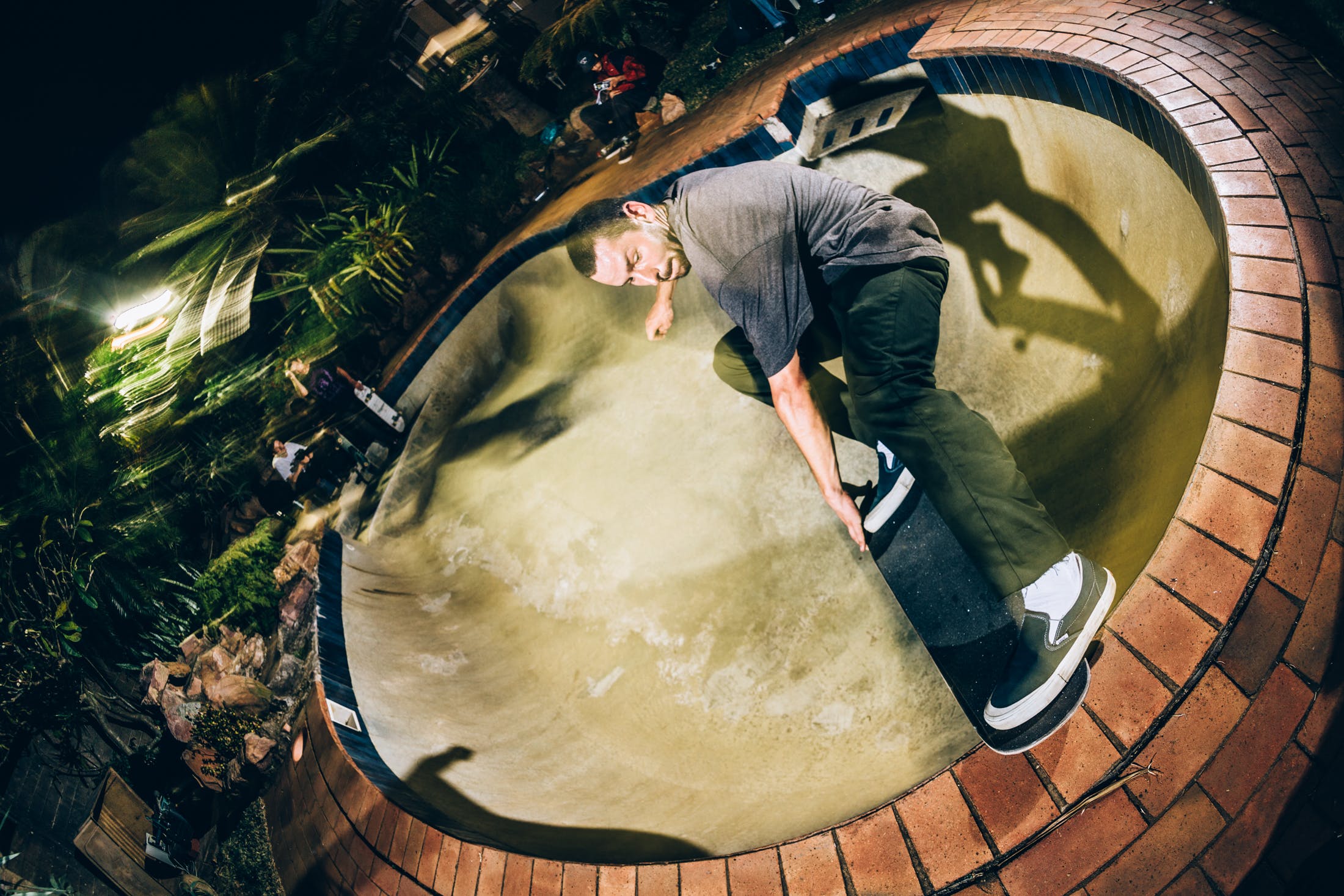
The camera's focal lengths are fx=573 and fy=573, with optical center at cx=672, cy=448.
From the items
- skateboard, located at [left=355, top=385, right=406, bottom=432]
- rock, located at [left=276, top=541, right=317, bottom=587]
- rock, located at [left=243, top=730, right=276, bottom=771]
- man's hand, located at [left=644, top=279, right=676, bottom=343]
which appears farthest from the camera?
rock, located at [left=276, top=541, right=317, bottom=587]

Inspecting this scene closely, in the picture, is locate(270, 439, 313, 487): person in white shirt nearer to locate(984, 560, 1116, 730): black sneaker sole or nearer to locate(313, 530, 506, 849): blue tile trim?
locate(313, 530, 506, 849): blue tile trim

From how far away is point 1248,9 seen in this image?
2537 mm

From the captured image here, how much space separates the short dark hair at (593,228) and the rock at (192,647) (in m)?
5.63

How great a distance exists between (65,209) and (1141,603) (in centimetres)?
956

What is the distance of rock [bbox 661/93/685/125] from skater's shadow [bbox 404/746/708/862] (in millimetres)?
4937

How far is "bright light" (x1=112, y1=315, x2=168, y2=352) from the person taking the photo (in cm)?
551

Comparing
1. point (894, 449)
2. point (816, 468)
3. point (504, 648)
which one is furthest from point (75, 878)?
point (894, 449)

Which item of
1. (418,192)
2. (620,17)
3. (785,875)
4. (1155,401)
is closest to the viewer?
(785,875)

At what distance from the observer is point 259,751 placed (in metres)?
4.84

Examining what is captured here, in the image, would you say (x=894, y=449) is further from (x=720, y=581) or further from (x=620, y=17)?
(x=620, y=17)

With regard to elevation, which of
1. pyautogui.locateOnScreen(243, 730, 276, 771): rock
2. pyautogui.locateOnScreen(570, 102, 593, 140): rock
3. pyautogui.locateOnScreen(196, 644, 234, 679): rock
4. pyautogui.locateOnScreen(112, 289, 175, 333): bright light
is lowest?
pyautogui.locateOnScreen(243, 730, 276, 771): rock

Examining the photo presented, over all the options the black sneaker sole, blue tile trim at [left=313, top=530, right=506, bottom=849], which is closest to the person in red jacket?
blue tile trim at [left=313, top=530, right=506, bottom=849]

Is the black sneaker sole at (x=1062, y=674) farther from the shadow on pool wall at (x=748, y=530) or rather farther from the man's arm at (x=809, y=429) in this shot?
the man's arm at (x=809, y=429)

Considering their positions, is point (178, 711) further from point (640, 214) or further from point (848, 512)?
point (848, 512)
